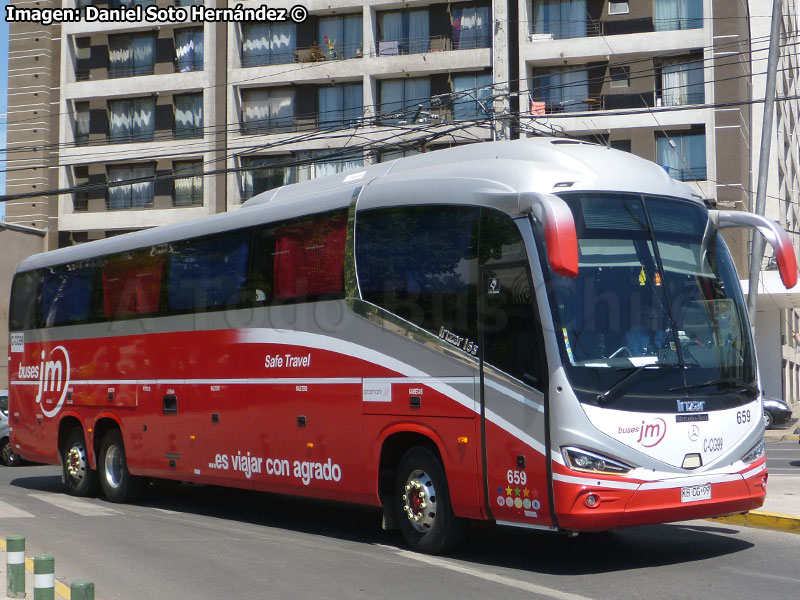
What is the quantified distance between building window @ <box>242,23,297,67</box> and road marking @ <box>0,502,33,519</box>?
3456cm

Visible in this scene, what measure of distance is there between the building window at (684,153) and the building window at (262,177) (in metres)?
15.8

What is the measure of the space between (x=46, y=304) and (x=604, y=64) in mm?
29043

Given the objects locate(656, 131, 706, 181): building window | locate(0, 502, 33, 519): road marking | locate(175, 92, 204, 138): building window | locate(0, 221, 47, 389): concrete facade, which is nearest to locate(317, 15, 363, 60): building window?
locate(175, 92, 204, 138): building window

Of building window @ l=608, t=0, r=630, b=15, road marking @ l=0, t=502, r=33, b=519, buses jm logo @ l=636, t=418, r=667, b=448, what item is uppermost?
building window @ l=608, t=0, r=630, b=15

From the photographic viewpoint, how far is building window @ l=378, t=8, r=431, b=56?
44344 mm

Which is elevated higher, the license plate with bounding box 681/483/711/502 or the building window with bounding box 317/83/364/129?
the building window with bounding box 317/83/364/129

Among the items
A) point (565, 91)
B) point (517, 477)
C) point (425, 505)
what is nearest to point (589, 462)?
point (517, 477)

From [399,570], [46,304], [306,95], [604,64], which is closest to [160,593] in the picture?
[399,570]

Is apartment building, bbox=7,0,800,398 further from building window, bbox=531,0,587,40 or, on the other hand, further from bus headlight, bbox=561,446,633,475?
bus headlight, bbox=561,446,633,475

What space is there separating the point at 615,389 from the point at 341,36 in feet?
128

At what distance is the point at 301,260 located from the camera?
40.4ft

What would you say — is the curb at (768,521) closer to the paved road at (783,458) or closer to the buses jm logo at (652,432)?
the buses jm logo at (652,432)

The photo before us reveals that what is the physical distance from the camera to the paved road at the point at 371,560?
28.1ft

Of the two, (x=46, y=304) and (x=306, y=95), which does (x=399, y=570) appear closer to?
(x=46, y=304)
